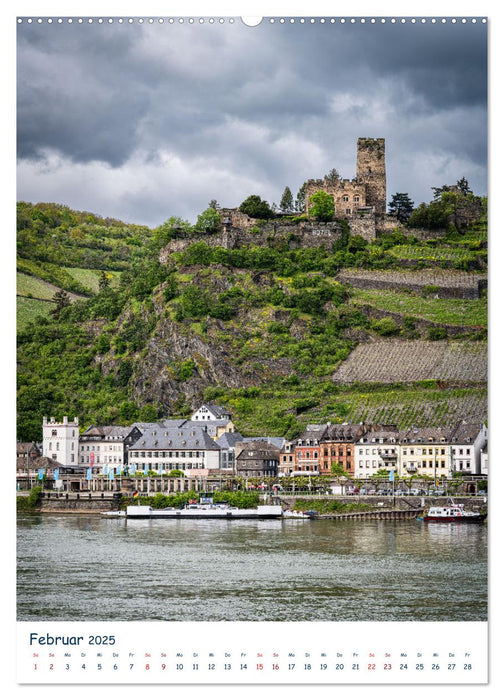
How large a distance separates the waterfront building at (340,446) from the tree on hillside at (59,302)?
11.2m

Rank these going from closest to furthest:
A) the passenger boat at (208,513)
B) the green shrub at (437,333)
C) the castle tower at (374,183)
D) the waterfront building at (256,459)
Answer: the passenger boat at (208,513)
the waterfront building at (256,459)
the green shrub at (437,333)
the castle tower at (374,183)

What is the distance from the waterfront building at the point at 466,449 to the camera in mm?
31328

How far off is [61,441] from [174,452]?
150 inches

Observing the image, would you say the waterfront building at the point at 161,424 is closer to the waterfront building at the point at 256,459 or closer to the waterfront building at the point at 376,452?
the waterfront building at the point at 256,459

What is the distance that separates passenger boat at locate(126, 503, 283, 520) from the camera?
3344 centimetres

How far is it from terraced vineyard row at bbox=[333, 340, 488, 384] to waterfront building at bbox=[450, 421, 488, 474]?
215 inches

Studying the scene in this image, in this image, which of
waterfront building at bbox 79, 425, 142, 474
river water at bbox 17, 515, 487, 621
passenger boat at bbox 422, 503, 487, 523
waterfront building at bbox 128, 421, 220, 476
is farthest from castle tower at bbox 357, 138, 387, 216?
river water at bbox 17, 515, 487, 621

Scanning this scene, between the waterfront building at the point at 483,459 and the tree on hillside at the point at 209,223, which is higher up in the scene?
the tree on hillside at the point at 209,223

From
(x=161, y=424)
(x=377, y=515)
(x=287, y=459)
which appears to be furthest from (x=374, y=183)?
(x=377, y=515)

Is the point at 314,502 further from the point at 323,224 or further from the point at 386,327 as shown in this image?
the point at 323,224

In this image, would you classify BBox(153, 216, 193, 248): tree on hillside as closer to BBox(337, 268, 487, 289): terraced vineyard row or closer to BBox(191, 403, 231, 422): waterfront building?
BBox(337, 268, 487, 289): terraced vineyard row

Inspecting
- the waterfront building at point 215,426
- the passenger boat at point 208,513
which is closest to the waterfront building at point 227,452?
the waterfront building at point 215,426

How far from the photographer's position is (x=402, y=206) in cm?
5684
